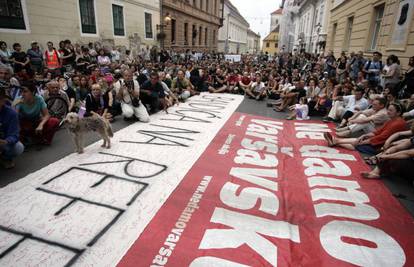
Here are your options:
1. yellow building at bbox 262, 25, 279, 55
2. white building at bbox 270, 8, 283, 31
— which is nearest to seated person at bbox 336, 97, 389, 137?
yellow building at bbox 262, 25, 279, 55

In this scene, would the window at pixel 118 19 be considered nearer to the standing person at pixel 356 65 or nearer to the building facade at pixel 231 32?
the standing person at pixel 356 65

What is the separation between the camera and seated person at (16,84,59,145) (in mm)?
4531

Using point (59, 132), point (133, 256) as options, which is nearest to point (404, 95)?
point (133, 256)

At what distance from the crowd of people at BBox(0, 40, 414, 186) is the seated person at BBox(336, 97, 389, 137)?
→ 0.02 meters

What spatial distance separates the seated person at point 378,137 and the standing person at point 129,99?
4.34 meters

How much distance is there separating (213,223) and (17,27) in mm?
10475

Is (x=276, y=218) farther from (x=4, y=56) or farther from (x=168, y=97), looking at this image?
(x=4, y=56)

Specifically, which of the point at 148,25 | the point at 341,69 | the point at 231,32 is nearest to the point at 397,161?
the point at 341,69

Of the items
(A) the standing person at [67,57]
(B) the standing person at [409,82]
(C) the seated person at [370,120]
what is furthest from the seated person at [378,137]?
(A) the standing person at [67,57]

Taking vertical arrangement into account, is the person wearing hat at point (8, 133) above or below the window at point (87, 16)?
below

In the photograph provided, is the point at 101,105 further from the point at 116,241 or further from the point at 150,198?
the point at 116,241

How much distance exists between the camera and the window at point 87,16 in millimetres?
12336

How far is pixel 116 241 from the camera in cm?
258

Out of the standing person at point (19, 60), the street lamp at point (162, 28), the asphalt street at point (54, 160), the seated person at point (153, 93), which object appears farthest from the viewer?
the street lamp at point (162, 28)
